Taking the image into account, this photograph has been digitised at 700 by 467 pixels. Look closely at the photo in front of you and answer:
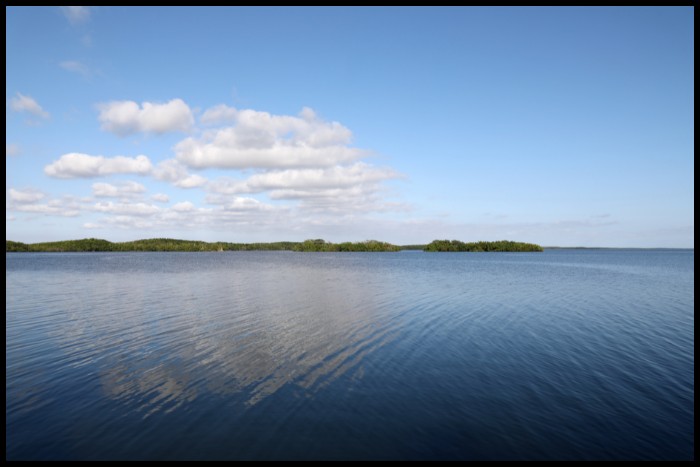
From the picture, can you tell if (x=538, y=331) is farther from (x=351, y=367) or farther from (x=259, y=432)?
(x=259, y=432)

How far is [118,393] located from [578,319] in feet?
106

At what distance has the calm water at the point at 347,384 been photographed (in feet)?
35.9

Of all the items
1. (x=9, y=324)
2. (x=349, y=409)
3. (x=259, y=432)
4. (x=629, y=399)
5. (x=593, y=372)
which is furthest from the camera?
(x=9, y=324)

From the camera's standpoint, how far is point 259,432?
37.4ft

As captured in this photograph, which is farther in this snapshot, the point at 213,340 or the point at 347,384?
the point at 213,340

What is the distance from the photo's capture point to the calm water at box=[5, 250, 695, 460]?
35.9 feet

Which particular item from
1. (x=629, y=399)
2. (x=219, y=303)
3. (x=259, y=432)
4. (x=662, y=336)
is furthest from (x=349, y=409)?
(x=219, y=303)

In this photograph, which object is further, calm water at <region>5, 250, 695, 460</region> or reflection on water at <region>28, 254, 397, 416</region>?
reflection on water at <region>28, 254, 397, 416</region>

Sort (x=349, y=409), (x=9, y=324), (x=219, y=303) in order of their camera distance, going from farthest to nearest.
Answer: (x=219, y=303), (x=9, y=324), (x=349, y=409)

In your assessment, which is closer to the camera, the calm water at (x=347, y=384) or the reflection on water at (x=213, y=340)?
the calm water at (x=347, y=384)

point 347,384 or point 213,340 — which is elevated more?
point 213,340

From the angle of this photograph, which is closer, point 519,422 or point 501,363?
point 519,422

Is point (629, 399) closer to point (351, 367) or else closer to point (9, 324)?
point (351, 367)

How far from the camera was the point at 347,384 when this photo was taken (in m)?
15.3
